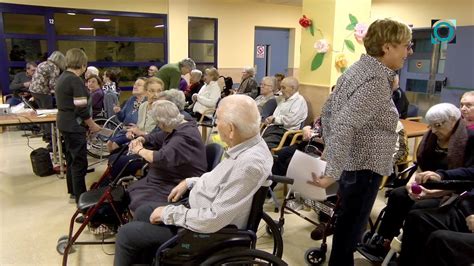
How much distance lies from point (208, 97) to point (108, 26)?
351 cm

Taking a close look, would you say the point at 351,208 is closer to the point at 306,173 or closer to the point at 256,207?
the point at 256,207

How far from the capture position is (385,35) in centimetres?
167

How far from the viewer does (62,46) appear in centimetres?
733

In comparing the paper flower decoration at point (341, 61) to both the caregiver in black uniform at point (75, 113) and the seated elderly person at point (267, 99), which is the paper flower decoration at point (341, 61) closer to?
the seated elderly person at point (267, 99)

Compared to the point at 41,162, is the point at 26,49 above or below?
above

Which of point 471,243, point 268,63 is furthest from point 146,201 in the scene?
point 268,63

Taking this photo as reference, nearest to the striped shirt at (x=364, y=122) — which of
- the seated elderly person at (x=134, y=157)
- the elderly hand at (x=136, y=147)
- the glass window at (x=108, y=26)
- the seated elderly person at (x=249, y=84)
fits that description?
the elderly hand at (x=136, y=147)

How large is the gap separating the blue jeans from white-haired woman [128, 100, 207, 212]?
2.80 feet

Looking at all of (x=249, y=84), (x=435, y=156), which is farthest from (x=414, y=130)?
(x=249, y=84)

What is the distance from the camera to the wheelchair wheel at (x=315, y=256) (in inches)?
93.8

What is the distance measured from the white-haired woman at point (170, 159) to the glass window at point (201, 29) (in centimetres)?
650

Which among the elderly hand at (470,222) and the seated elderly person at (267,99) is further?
the seated elderly person at (267,99)

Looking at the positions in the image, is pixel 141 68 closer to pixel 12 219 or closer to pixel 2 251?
pixel 12 219

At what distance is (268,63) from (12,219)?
23.5 ft
